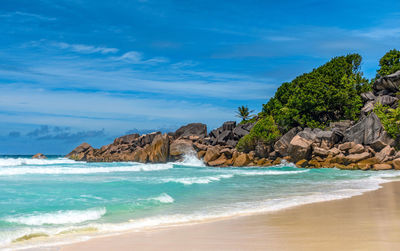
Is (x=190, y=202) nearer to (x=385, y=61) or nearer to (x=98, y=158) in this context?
(x=385, y=61)

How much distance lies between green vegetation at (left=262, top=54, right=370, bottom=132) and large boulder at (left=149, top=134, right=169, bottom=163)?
14781mm

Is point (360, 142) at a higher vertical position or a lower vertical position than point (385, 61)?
lower

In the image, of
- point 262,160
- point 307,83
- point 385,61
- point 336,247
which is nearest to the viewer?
point 336,247

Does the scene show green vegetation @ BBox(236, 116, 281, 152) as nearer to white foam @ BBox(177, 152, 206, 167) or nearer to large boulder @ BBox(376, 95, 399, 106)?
white foam @ BBox(177, 152, 206, 167)

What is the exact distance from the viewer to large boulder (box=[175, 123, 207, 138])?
53.9 meters

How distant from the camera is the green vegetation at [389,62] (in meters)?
43.9

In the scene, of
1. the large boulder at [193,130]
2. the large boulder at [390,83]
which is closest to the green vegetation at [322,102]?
the large boulder at [390,83]

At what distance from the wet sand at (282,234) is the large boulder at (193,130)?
149 feet

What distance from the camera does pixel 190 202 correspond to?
36.8 feet

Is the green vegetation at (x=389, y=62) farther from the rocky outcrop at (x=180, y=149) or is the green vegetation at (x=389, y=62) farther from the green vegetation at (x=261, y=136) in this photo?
the rocky outcrop at (x=180, y=149)

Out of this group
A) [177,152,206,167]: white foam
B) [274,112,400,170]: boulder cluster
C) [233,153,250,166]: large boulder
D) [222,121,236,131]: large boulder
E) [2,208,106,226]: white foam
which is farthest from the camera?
[222,121,236,131]: large boulder

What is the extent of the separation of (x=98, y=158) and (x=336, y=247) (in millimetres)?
56697

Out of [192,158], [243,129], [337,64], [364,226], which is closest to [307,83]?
[337,64]

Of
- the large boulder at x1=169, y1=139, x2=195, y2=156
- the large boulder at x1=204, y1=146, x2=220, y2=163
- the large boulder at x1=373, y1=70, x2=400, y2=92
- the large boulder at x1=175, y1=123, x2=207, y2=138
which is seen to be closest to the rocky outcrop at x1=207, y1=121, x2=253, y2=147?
the large boulder at x1=175, y1=123, x2=207, y2=138
